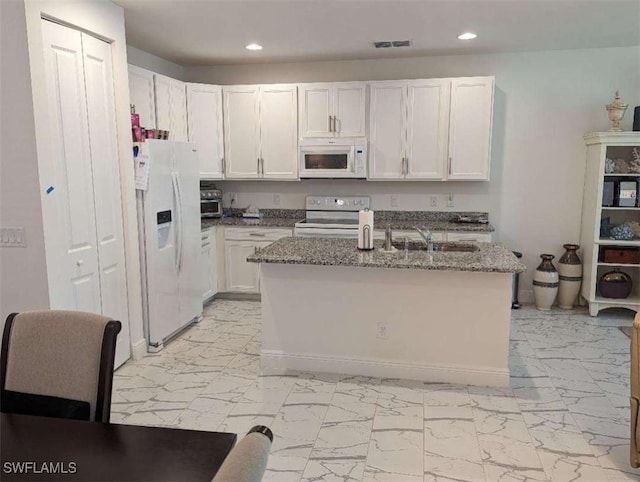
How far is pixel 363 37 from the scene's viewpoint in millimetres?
4227

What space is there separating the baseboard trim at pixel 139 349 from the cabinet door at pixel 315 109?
269 cm

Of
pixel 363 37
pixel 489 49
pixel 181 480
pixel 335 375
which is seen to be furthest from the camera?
pixel 489 49

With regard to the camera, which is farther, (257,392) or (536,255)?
(536,255)

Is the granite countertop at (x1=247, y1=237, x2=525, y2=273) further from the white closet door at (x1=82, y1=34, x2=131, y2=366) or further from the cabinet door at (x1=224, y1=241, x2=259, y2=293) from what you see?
the cabinet door at (x1=224, y1=241, x2=259, y2=293)

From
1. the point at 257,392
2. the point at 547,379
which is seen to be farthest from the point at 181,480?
the point at 547,379

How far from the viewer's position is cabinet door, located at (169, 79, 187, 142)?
4.75 m

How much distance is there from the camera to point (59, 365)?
1.63 metres

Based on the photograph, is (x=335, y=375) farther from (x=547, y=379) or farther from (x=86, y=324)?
(x=86, y=324)

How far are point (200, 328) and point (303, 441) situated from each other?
2172 mm

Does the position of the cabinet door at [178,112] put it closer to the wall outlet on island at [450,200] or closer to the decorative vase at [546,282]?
the wall outlet on island at [450,200]

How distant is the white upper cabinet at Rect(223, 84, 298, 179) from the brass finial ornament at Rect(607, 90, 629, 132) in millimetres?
3120

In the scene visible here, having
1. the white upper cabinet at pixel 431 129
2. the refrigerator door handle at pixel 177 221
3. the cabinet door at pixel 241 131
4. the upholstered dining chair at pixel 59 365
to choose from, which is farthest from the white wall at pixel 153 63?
the upholstered dining chair at pixel 59 365

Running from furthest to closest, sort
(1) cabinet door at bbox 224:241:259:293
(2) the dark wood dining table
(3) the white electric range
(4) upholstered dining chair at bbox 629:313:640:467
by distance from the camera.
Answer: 1. (3) the white electric range
2. (1) cabinet door at bbox 224:241:259:293
3. (4) upholstered dining chair at bbox 629:313:640:467
4. (2) the dark wood dining table

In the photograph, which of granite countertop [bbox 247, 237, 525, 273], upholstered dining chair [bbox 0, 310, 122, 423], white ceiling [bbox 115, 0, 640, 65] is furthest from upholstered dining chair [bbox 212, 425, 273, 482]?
white ceiling [bbox 115, 0, 640, 65]
